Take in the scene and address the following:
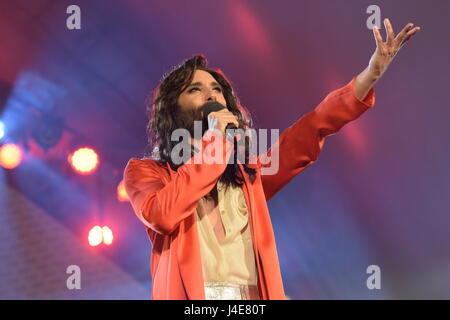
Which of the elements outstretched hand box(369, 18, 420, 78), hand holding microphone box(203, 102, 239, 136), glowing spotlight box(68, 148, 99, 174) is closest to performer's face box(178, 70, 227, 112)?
hand holding microphone box(203, 102, 239, 136)

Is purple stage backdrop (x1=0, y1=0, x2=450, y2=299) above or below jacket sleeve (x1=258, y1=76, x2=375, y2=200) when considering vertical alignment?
above

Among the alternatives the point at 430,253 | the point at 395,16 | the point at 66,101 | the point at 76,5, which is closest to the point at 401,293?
the point at 430,253

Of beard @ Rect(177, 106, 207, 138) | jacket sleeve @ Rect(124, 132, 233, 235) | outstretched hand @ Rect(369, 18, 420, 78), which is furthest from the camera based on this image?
beard @ Rect(177, 106, 207, 138)

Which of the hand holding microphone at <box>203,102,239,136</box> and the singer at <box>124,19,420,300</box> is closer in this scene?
the singer at <box>124,19,420,300</box>

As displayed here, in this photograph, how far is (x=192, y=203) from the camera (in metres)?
1.59

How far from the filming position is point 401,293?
3156 millimetres

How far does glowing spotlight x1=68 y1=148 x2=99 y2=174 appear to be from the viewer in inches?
138

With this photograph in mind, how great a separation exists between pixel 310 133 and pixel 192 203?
469 millimetres

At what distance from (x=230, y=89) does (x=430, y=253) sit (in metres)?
1.60

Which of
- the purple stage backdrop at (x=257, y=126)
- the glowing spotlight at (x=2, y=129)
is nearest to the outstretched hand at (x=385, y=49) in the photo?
the purple stage backdrop at (x=257, y=126)

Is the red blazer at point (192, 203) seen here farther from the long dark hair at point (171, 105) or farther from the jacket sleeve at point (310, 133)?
the long dark hair at point (171, 105)

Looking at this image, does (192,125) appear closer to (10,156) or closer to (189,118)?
(189,118)

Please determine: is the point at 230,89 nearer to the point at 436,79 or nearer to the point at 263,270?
the point at 263,270

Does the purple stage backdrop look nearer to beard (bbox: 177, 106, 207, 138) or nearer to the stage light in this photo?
the stage light
